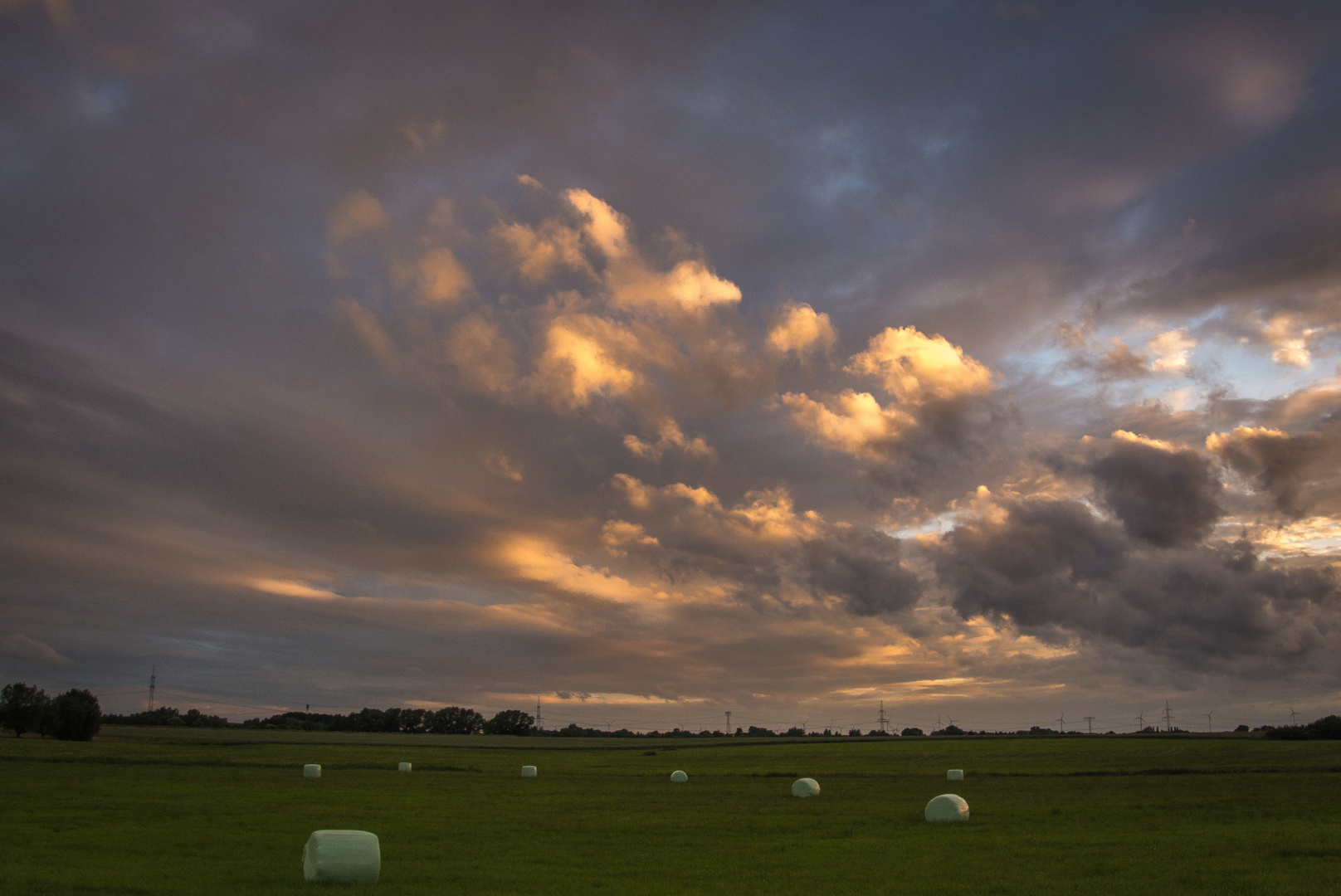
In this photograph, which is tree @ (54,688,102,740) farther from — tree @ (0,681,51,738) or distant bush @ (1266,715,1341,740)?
distant bush @ (1266,715,1341,740)

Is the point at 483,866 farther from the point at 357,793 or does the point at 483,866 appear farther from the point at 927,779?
the point at 927,779

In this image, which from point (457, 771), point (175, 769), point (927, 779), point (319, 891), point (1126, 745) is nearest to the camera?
point (319, 891)

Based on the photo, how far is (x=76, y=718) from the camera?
152m

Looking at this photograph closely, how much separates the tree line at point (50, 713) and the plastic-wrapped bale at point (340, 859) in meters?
166

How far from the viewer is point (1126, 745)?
12425 cm

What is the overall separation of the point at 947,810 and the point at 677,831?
11.8 metres

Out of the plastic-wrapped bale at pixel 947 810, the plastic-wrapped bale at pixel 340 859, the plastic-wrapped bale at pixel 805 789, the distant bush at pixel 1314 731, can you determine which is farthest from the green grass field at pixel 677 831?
the distant bush at pixel 1314 731

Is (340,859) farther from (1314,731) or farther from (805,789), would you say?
(1314,731)

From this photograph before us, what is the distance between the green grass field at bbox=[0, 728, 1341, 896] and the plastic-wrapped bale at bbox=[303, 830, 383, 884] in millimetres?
519

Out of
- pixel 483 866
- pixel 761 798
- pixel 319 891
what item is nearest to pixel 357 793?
pixel 761 798

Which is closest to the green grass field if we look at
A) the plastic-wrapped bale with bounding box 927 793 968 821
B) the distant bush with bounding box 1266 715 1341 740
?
the plastic-wrapped bale with bounding box 927 793 968 821

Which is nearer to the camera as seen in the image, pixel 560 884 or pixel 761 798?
pixel 560 884

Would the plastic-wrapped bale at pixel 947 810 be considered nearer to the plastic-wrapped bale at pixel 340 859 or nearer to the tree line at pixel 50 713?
the plastic-wrapped bale at pixel 340 859

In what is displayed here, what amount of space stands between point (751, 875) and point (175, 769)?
69.3 metres
